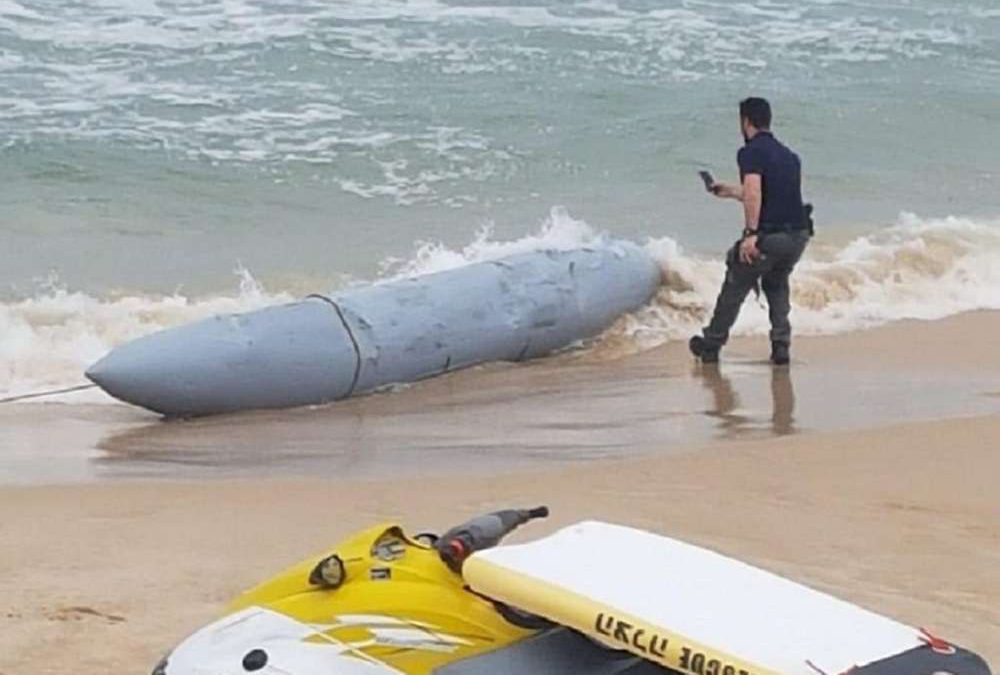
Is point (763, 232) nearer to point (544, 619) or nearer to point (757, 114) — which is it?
point (757, 114)

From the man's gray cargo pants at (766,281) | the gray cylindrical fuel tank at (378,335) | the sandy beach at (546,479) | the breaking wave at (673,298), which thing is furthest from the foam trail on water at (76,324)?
the man's gray cargo pants at (766,281)

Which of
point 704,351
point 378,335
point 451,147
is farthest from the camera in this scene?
point 451,147

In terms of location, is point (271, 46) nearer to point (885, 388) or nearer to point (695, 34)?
point (695, 34)

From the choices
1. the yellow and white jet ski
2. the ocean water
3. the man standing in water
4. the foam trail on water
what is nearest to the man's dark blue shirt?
the man standing in water

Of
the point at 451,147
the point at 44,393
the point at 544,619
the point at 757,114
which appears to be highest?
the point at 757,114

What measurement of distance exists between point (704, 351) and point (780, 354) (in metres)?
0.38

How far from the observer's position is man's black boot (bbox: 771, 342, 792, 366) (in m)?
10.2

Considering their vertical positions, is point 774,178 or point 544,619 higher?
point 544,619

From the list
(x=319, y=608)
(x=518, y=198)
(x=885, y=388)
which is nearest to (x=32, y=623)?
(x=319, y=608)

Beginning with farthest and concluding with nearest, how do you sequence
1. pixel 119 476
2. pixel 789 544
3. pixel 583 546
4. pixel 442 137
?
pixel 442 137
pixel 119 476
pixel 789 544
pixel 583 546

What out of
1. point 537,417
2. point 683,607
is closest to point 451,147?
point 537,417

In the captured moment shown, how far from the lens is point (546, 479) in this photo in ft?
24.8

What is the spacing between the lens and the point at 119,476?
7.82 metres

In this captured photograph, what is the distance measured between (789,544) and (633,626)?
336 centimetres
